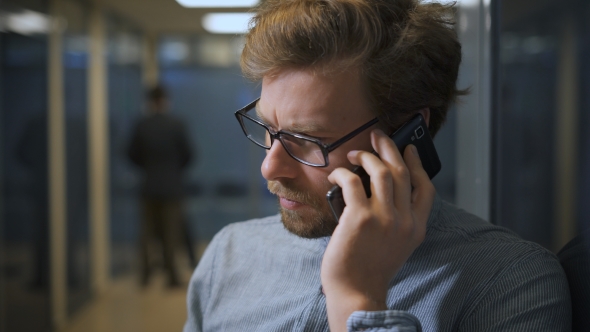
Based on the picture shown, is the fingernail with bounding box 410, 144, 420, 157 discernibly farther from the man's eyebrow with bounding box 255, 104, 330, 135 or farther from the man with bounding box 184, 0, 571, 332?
the man's eyebrow with bounding box 255, 104, 330, 135

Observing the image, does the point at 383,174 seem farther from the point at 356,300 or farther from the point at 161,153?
the point at 161,153

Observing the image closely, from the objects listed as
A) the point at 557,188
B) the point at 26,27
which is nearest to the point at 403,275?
the point at 557,188

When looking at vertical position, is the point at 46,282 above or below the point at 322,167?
below

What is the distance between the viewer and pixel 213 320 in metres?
1.18

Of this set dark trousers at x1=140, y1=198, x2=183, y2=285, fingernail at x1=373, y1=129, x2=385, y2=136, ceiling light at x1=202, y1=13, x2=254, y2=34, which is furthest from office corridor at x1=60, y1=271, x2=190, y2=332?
fingernail at x1=373, y1=129, x2=385, y2=136

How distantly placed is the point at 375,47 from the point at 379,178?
0.29 m

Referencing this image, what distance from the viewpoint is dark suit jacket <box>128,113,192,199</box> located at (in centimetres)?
396

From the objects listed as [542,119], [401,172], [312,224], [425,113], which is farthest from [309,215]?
[542,119]

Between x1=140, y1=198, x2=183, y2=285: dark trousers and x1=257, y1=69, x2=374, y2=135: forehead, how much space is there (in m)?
3.18

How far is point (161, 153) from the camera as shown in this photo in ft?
12.9

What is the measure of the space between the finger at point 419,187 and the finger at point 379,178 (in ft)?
0.22

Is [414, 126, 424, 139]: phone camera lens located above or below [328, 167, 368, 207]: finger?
above

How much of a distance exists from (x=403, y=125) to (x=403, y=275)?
29 centimetres

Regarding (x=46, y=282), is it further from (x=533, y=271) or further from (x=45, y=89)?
(x=533, y=271)
